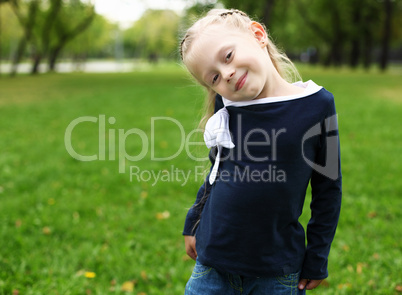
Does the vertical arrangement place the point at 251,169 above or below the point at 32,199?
above

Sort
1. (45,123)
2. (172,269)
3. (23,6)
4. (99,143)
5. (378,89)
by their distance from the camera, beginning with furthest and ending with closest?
(23,6) < (378,89) < (45,123) < (99,143) < (172,269)

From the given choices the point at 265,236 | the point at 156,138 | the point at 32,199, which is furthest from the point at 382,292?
the point at 156,138

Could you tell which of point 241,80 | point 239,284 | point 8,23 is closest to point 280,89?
point 241,80

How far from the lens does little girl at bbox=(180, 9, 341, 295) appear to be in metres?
1.50

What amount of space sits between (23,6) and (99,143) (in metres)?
27.7

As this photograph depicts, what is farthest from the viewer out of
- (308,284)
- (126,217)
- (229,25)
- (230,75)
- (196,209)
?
(126,217)

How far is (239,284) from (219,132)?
0.60 metres

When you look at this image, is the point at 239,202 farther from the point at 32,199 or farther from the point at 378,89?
the point at 378,89

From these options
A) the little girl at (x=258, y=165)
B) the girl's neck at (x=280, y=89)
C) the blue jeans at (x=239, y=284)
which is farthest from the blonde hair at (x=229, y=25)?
the blue jeans at (x=239, y=284)

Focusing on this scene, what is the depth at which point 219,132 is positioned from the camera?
5.18ft

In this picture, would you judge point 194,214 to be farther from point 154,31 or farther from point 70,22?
point 154,31

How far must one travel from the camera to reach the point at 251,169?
154 cm

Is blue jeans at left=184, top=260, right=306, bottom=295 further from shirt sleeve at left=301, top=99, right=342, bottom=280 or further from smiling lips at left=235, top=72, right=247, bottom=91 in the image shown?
smiling lips at left=235, top=72, right=247, bottom=91

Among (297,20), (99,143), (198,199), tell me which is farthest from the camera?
(297,20)
